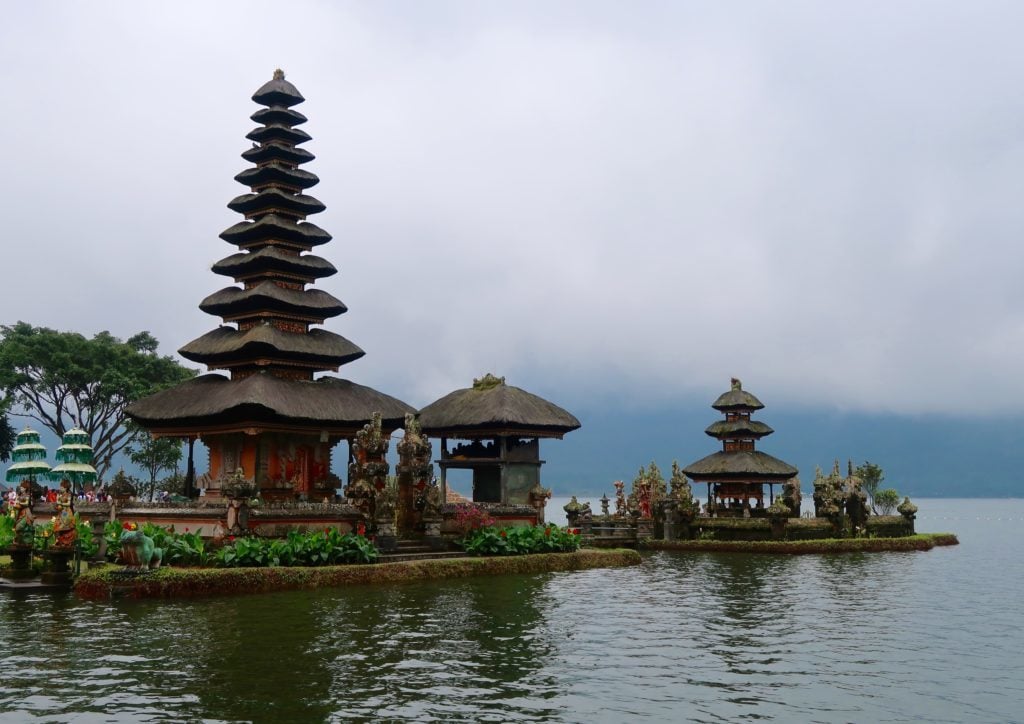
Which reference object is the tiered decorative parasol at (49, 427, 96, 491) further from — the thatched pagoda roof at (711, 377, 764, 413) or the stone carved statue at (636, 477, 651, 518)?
the thatched pagoda roof at (711, 377, 764, 413)

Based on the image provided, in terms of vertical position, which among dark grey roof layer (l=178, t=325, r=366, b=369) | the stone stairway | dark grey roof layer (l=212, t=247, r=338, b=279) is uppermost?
dark grey roof layer (l=212, t=247, r=338, b=279)

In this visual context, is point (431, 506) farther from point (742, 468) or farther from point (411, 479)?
point (742, 468)

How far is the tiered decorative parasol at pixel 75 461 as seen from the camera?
122 ft

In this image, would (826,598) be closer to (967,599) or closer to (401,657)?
(967,599)

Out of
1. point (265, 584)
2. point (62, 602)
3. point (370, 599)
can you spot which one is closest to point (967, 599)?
point (370, 599)

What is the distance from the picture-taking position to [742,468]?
180 ft

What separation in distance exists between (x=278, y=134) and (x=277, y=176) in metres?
2.27

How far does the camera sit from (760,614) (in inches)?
953

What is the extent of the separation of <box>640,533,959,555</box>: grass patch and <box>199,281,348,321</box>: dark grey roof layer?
21325 millimetres

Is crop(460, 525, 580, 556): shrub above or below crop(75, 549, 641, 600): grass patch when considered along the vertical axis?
above

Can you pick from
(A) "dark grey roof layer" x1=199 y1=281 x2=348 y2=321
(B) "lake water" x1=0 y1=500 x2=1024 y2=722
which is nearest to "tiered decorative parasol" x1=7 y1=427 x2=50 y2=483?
(A) "dark grey roof layer" x1=199 y1=281 x2=348 y2=321

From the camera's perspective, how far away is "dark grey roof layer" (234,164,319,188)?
4312 cm

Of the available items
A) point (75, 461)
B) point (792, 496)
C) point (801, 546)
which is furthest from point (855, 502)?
point (75, 461)

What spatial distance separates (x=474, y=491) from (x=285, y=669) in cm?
2966
